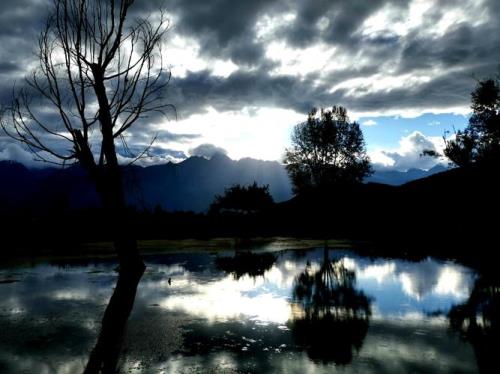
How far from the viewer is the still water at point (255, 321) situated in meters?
10.1

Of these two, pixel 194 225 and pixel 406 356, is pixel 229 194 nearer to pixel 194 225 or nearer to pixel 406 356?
pixel 194 225

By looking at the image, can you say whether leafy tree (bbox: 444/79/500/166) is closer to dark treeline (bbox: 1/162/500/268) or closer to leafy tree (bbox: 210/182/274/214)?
dark treeline (bbox: 1/162/500/268)

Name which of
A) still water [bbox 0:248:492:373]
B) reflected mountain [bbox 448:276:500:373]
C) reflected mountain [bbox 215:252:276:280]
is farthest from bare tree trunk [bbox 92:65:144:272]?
reflected mountain [bbox 215:252:276:280]

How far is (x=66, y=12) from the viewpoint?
8656mm

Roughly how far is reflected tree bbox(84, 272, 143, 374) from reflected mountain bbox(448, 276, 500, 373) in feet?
27.1

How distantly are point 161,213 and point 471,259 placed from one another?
55.2m

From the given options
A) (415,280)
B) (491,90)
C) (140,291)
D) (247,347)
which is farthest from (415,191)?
(247,347)

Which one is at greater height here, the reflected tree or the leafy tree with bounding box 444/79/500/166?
the leafy tree with bounding box 444/79/500/166

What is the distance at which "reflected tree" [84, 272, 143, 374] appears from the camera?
26.1ft

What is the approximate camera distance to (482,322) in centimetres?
1409

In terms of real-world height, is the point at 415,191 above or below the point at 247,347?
above

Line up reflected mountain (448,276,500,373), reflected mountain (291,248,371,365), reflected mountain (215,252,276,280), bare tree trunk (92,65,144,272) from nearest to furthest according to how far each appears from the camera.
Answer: bare tree trunk (92,65,144,272), reflected mountain (448,276,500,373), reflected mountain (291,248,371,365), reflected mountain (215,252,276,280)

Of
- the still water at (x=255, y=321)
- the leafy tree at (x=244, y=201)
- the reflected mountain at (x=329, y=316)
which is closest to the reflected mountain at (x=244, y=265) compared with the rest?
the still water at (x=255, y=321)

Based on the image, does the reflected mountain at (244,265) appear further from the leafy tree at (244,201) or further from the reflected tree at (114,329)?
the leafy tree at (244,201)
